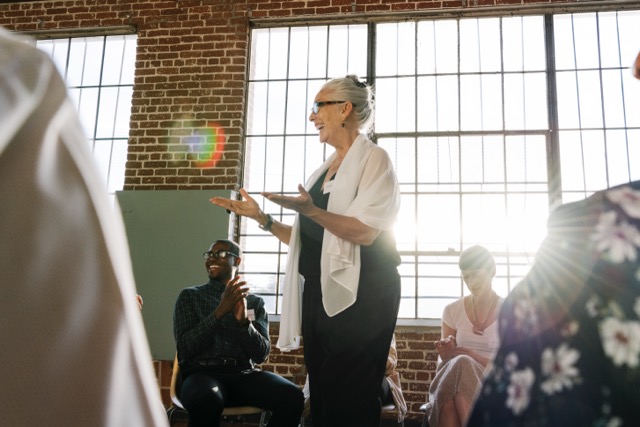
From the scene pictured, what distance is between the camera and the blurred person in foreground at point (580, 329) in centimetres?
Result: 59

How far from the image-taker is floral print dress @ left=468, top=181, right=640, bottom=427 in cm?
59

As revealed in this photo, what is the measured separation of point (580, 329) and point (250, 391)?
285cm

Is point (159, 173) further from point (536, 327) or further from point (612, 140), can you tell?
point (536, 327)

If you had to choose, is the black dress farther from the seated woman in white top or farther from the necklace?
the necklace

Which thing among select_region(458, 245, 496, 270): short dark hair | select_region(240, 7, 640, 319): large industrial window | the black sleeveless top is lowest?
the black sleeveless top

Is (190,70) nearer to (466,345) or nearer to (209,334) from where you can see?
(209,334)

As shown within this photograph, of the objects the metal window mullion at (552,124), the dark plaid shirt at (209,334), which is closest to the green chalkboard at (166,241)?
the dark plaid shirt at (209,334)

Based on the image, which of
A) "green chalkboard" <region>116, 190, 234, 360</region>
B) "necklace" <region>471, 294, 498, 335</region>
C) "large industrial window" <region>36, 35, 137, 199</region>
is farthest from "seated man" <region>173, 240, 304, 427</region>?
"large industrial window" <region>36, 35, 137, 199</region>

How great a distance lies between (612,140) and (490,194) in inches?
43.3

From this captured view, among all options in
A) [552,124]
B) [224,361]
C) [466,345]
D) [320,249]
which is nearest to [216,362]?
[224,361]

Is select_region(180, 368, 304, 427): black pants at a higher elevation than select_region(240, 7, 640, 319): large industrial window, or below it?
below

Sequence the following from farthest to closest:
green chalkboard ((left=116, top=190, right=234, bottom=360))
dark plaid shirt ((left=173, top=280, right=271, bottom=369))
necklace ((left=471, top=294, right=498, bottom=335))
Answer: green chalkboard ((left=116, top=190, right=234, bottom=360)), necklace ((left=471, top=294, right=498, bottom=335)), dark plaid shirt ((left=173, top=280, right=271, bottom=369))

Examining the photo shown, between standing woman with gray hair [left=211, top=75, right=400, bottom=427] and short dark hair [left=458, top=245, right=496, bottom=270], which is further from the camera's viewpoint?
short dark hair [left=458, top=245, right=496, bottom=270]

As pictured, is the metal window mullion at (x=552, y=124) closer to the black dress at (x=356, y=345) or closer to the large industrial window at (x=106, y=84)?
the black dress at (x=356, y=345)
